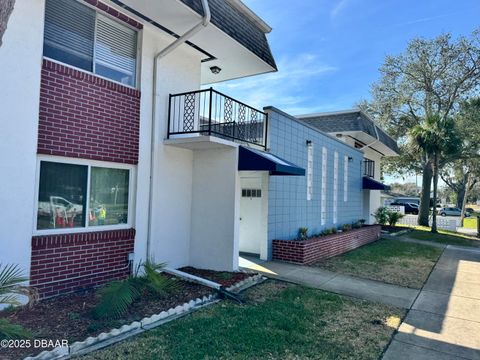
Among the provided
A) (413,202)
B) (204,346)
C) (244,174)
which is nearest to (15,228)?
(204,346)

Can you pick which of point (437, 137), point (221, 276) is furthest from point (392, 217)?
point (221, 276)

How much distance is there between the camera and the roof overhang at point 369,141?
638 inches

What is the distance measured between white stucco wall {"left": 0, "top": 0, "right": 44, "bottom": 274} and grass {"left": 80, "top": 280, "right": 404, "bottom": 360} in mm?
2445

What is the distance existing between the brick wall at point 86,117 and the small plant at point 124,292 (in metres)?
2.45

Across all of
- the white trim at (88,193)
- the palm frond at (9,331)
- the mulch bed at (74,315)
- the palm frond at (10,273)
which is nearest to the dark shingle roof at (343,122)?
the white trim at (88,193)

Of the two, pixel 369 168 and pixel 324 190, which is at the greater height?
pixel 369 168

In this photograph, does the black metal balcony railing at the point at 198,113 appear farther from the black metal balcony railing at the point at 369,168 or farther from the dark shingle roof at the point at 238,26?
the black metal balcony railing at the point at 369,168

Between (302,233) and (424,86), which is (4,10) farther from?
(424,86)

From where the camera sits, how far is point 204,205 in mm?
8125

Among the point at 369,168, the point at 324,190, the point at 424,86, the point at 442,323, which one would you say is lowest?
the point at 442,323

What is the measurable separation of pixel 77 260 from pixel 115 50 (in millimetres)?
4251

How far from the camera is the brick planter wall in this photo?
9422 mm

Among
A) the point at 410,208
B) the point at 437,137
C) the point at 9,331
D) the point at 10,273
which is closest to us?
the point at 9,331

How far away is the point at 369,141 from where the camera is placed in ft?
61.8
